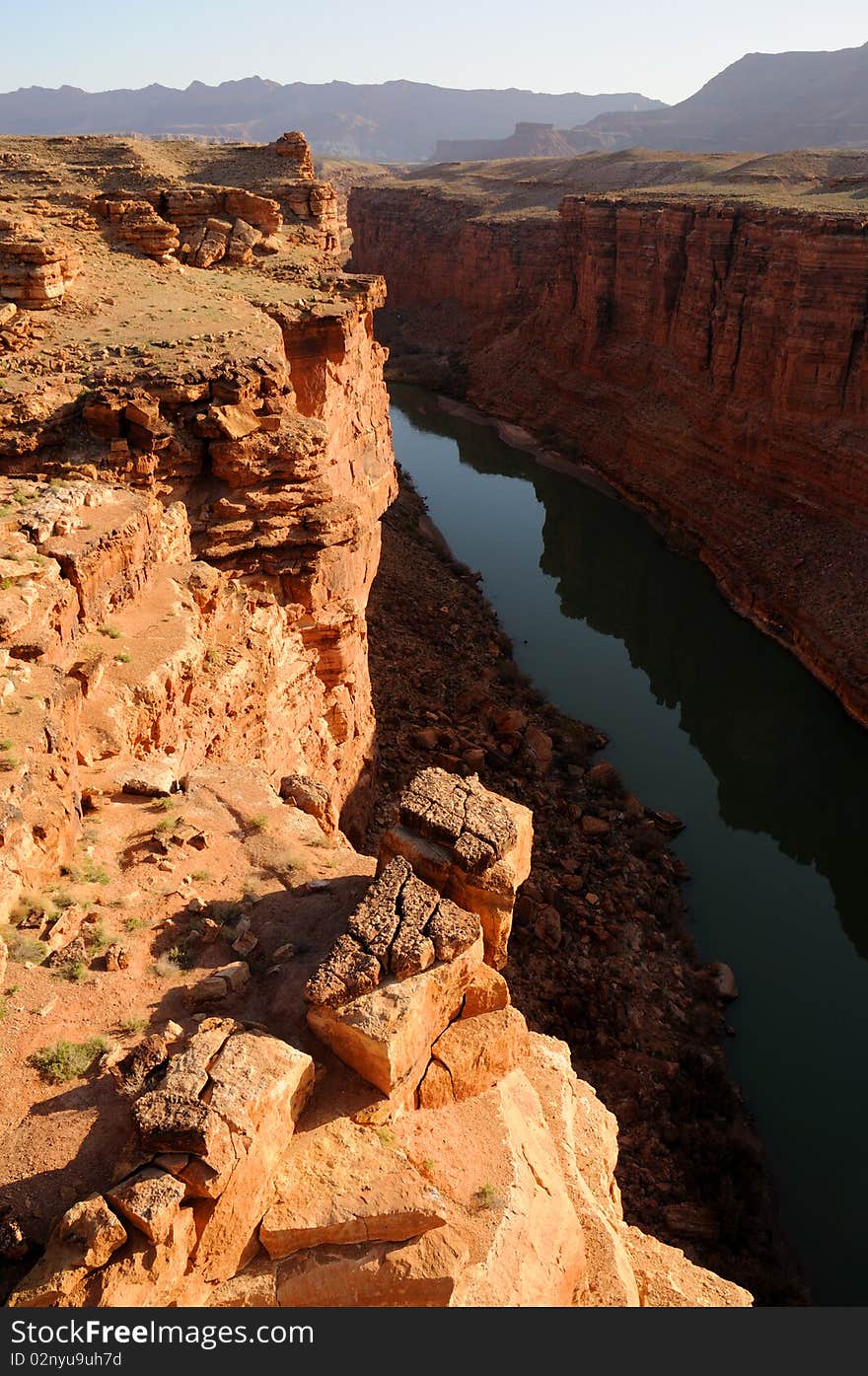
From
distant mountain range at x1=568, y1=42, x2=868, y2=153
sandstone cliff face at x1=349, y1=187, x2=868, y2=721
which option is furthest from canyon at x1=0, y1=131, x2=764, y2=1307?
distant mountain range at x1=568, y1=42, x2=868, y2=153

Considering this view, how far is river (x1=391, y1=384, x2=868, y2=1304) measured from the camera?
15.2 meters

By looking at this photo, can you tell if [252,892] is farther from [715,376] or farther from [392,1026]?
[715,376]

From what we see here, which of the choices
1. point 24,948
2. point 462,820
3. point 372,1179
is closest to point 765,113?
point 462,820

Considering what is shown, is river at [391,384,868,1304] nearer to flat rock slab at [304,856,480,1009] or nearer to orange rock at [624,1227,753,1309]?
orange rock at [624,1227,753,1309]

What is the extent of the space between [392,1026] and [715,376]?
38.9 meters

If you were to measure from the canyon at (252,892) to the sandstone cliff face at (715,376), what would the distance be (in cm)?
1543

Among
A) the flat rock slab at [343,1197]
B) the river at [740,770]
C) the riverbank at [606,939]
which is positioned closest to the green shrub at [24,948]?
the flat rock slab at [343,1197]

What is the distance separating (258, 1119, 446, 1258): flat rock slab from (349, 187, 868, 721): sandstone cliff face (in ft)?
75.6

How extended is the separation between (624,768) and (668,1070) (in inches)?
397

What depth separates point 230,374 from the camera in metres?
15.0

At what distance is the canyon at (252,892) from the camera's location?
545 cm

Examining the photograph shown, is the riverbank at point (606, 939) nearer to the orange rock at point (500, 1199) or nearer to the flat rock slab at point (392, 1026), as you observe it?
the orange rock at point (500, 1199)

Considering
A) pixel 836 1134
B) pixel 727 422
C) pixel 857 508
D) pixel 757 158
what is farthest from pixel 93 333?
pixel 757 158

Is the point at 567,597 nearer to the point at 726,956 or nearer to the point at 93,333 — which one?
the point at 726,956
